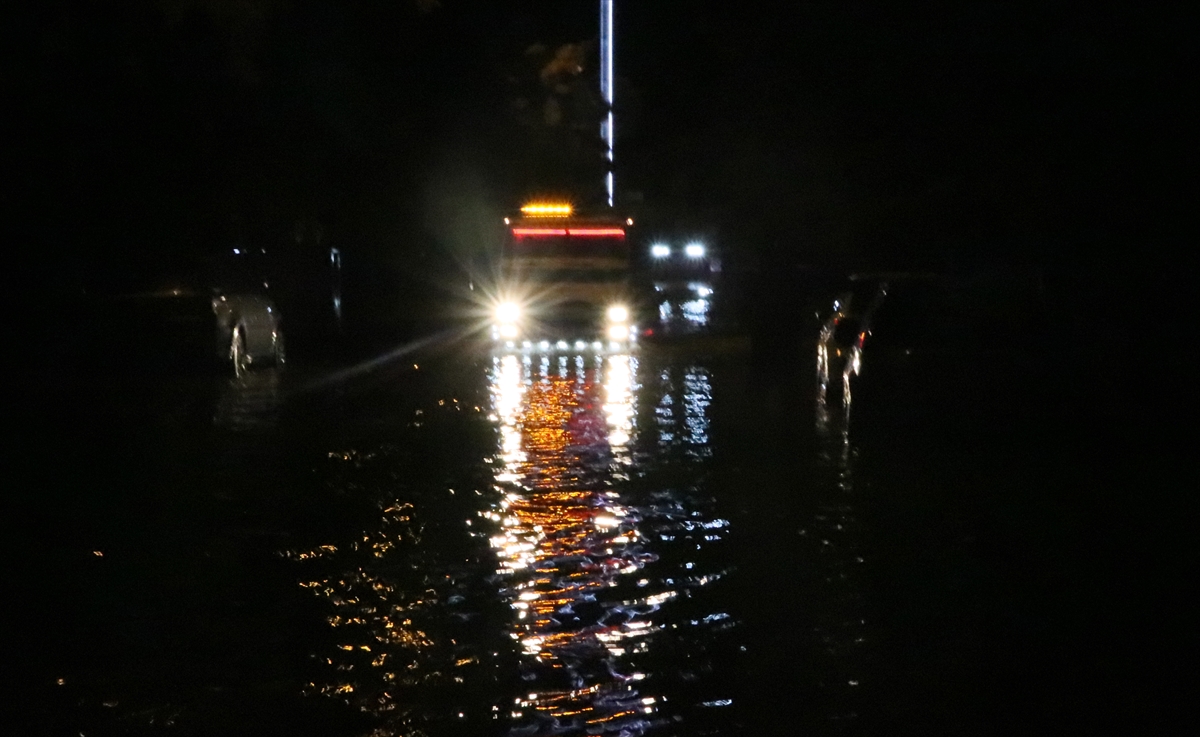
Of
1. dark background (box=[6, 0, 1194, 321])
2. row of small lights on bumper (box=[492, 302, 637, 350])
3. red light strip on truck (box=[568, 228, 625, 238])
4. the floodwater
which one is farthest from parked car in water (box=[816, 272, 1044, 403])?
red light strip on truck (box=[568, 228, 625, 238])

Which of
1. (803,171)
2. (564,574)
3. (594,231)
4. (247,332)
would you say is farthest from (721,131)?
(564,574)

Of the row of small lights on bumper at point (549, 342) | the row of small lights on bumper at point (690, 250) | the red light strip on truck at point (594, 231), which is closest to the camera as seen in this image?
the row of small lights on bumper at point (549, 342)

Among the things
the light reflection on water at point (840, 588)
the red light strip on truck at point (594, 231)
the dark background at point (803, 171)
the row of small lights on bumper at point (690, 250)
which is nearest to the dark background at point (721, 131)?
the dark background at point (803, 171)

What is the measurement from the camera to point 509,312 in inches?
1169

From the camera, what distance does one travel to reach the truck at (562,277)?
97.2 ft

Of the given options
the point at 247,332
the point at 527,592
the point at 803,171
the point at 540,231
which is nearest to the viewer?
the point at 527,592

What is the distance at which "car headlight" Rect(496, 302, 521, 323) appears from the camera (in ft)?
97.1

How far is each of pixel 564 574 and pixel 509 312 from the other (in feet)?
68.3

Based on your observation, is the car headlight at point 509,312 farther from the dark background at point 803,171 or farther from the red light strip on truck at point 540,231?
the dark background at point 803,171

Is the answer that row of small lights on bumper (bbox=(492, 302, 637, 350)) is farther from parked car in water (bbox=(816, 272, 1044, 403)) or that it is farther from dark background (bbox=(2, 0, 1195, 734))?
parked car in water (bbox=(816, 272, 1044, 403))

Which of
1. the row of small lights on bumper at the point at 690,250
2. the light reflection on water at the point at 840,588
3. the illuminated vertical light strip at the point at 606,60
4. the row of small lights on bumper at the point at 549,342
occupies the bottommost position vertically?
the light reflection on water at the point at 840,588

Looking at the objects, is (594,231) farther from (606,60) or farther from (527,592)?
(606,60)

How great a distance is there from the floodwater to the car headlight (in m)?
12.5

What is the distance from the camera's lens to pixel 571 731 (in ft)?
20.0
